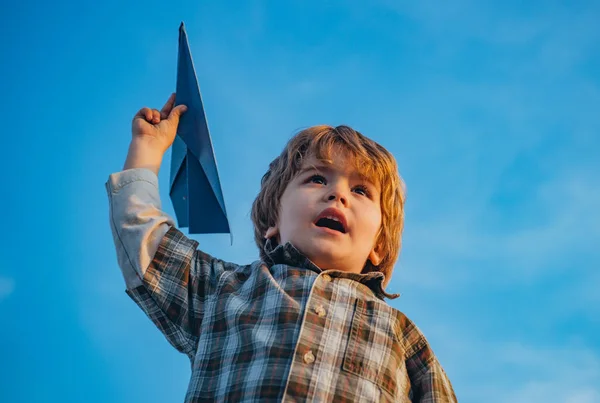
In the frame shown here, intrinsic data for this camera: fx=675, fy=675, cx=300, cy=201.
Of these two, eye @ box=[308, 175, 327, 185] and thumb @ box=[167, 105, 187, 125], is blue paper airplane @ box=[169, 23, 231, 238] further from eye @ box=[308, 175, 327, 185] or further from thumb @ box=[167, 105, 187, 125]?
eye @ box=[308, 175, 327, 185]

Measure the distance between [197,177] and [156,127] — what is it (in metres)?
0.34

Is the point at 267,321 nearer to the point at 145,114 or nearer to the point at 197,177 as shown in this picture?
the point at 197,177

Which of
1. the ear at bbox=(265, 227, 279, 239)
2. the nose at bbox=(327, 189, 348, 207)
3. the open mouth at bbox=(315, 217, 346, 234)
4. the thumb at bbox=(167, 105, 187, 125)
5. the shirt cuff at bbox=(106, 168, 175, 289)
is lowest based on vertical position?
the shirt cuff at bbox=(106, 168, 175, 289)

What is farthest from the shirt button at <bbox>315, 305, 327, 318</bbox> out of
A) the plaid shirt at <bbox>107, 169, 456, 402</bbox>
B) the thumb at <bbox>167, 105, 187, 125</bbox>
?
the thumb at <bbox>167, 105, 187, 125</bbox>

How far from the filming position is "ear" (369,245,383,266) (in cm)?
366

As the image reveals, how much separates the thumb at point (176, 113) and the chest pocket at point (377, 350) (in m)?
1.39

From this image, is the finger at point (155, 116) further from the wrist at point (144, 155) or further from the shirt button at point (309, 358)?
the shirt button at point (309, 358)

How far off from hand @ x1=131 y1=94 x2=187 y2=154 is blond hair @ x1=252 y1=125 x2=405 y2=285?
0.61 m

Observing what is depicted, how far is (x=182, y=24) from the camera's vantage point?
3.89m

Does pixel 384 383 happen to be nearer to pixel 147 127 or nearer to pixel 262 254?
pixel 262 254

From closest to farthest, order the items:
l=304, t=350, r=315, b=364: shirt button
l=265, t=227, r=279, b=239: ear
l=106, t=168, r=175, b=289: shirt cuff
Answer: l=304, t=350, r=315, b=364: shirt button < l=106, t=168, r=175, b=289: shirt cuff < l=265, t=227, r=279, b=239: ear

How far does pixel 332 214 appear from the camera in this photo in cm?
333

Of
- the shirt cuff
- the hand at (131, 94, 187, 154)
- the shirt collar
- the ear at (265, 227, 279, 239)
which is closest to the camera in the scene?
the shirt cuff

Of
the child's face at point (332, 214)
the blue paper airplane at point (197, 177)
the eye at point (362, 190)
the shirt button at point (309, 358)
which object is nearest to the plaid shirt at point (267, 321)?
the shirt button at point (309, 358)
